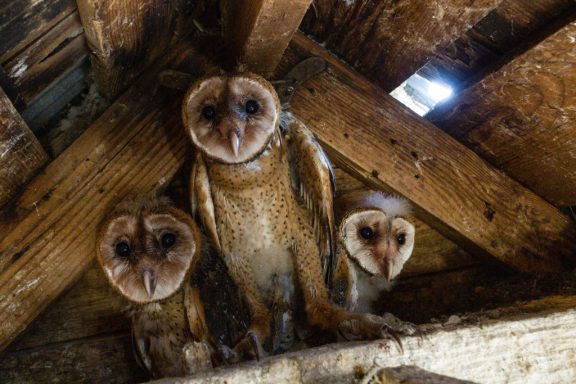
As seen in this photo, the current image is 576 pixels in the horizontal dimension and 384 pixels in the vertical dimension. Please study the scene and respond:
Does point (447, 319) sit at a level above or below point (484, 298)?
above

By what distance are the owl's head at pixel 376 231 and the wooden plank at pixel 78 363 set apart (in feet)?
3.01

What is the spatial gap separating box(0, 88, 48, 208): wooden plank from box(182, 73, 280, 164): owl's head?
47 centimetres

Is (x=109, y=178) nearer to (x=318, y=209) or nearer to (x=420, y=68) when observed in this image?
(x=318, y=209)

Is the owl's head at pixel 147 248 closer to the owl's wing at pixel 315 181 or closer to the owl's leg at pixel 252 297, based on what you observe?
the owl's leg at pixel 252 297

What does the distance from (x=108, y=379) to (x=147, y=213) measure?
584 mm

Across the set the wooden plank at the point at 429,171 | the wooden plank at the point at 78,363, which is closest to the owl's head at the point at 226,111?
the wooden plank at the point at 429,171

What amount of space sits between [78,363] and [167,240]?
0.51 meters

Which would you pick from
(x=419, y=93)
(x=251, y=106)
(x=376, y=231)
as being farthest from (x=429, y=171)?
(x=419, y=93)

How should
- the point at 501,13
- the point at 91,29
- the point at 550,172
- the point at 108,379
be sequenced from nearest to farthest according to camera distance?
1. the point at 91,29
2. the point at 501,13
3. the point at 108,379
4. the point at 550,172

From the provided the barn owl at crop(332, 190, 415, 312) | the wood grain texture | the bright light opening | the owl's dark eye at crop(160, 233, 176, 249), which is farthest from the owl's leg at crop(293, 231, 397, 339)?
the bright light opening

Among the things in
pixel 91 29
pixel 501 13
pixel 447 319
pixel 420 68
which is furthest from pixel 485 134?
pixel 91 29

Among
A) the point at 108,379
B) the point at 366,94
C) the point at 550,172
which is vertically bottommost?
the point at 108,379

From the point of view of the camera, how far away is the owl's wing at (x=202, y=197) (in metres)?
2.09

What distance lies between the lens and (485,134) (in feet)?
7.20
